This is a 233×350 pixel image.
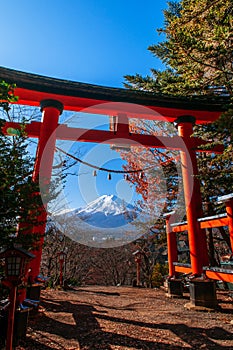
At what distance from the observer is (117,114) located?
634 cm

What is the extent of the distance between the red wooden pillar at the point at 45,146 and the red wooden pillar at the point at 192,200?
10.4 ft

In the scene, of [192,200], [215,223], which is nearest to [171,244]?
[192,200]

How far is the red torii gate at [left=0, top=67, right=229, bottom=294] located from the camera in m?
5.12

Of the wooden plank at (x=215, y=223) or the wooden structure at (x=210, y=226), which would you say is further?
the wooden plank at (x=215, y=223)

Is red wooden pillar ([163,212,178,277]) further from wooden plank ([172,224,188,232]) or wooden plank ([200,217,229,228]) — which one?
wooden plank ([200,217,229,228])

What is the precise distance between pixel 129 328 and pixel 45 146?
3.80 metres

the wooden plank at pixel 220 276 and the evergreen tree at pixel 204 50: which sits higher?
the evergreen tree at pixel 204 50

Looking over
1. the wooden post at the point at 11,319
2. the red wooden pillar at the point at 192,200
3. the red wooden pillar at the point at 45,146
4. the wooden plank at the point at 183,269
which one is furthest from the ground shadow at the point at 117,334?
the wooden plank at the point at 183,269

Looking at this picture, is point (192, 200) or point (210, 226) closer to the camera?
point (210, 226)

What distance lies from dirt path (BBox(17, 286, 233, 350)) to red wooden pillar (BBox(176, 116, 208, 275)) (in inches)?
43.9

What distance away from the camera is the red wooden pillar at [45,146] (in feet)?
15.0

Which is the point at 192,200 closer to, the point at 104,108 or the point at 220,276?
the point at 220,276

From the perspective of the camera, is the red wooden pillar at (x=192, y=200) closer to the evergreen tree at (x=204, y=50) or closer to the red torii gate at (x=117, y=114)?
the red torii gate at (x=117, y=114)

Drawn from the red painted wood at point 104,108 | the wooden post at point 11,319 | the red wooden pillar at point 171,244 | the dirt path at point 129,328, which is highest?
the red painted wood at point 104,108
